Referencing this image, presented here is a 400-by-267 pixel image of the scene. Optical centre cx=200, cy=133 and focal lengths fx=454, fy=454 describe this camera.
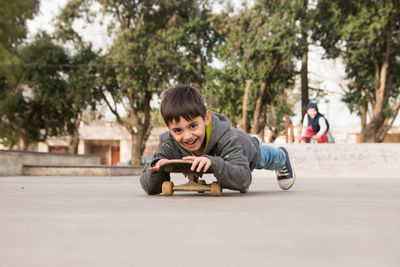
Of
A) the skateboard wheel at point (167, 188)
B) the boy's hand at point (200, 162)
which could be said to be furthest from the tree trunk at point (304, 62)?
the boy's hand at point (200, 162)

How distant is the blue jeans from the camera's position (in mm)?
4088

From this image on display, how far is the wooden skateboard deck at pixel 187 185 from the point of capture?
2949 millimetres

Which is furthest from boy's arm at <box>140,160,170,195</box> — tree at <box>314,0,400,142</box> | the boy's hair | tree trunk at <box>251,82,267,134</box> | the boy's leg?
tree trunk at <box>251,82,267,134</box>

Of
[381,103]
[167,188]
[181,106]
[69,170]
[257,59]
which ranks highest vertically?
[257,59]

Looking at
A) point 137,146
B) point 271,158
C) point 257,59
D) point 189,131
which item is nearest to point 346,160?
point 271,158

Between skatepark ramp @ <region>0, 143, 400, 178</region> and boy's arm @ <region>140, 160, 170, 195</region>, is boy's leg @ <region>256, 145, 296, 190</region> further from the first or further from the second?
skatepark ramp @ <region>0, 143, 400, 178</region>

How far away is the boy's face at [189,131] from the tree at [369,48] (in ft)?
52.7

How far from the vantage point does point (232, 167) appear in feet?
A: 10.2

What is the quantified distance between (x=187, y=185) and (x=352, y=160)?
6.01 meters

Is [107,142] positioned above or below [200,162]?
above

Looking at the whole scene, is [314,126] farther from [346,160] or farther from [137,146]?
[137,146]

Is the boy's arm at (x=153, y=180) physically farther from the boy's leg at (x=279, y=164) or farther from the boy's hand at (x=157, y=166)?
Answer: the boy's leg at (x=279, y=164)

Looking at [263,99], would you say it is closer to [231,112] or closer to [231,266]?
[231,112]

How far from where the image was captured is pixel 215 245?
1.17m
